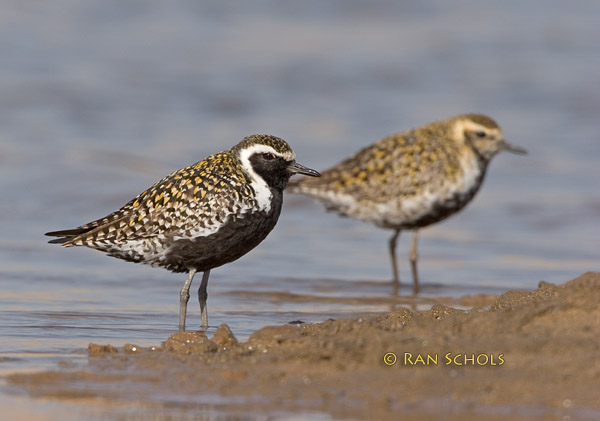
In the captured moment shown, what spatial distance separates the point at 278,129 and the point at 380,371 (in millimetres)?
12465

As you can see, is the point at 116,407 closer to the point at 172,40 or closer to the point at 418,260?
the point at 418,260

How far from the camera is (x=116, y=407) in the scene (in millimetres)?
5801

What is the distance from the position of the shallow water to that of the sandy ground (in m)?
1.00

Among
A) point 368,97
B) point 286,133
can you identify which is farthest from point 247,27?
point 286,133

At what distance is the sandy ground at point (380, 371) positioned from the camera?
5.57m

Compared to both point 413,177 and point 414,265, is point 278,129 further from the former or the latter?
point 414,265

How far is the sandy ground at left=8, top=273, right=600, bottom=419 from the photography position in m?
5.57

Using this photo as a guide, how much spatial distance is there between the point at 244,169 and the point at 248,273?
9.81 feet

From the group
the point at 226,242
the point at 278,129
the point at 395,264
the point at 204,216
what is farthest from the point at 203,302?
the point at 278,129

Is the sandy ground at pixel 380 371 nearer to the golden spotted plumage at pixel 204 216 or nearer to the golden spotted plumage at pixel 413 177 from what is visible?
the golden spotted plumage at pixel 204 216

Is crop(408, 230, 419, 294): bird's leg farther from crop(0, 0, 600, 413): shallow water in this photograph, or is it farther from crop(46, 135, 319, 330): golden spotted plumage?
crop(46, 135, 319, 330): golden spotted plumage

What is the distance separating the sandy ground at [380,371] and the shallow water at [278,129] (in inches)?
39.2

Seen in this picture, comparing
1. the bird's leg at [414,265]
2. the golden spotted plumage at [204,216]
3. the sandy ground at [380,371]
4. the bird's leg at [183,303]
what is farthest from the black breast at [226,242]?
the bird's leg at [414,265]

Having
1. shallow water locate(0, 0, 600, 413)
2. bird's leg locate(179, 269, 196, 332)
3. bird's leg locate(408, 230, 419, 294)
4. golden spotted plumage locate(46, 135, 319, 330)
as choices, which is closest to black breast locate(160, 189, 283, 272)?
golden spotted plumage locate(46, 135, 319, 330)
